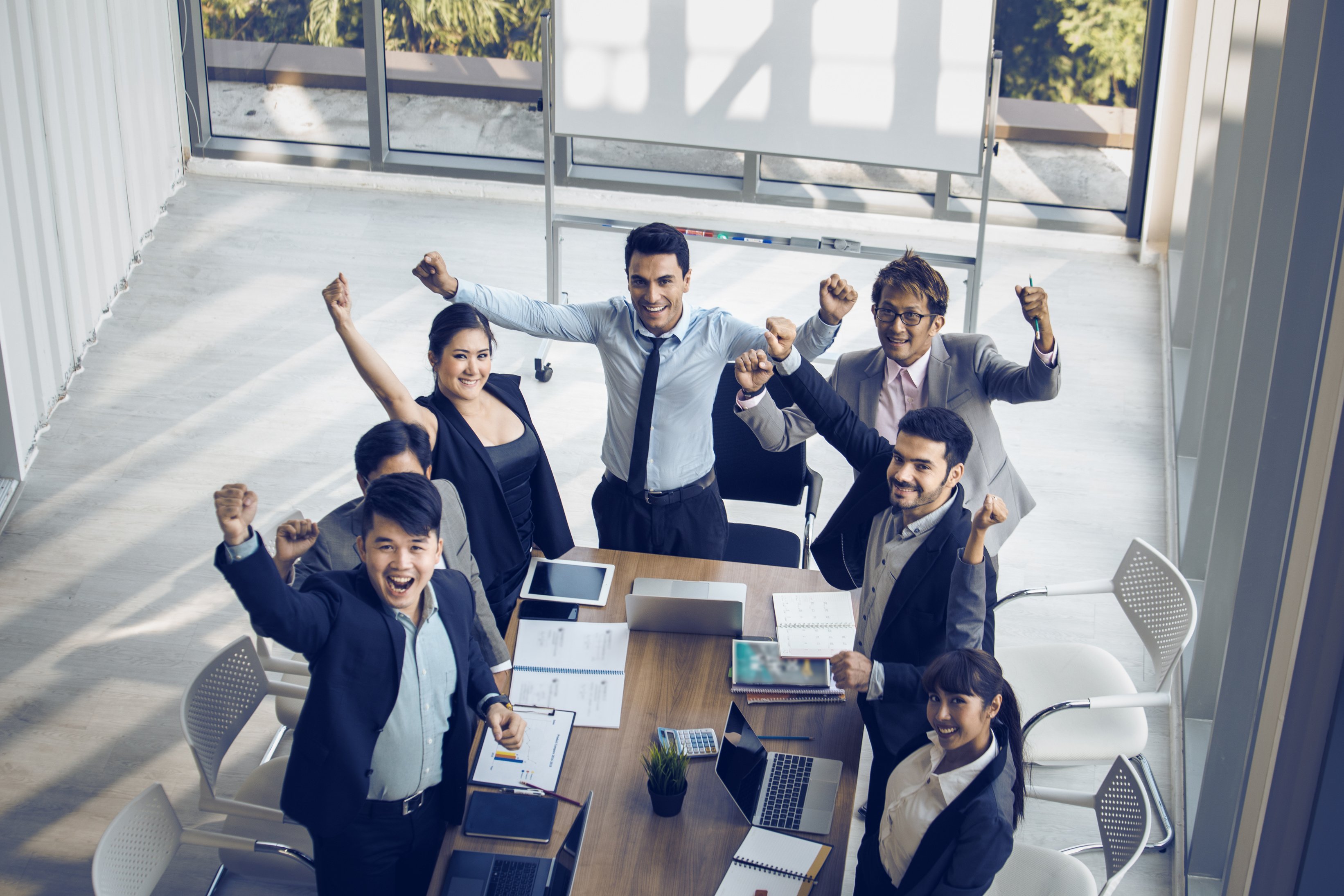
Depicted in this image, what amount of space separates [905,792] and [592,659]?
101 centimetres

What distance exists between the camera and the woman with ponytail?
266 cm

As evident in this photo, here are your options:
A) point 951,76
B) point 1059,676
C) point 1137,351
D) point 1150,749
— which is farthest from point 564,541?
point 1137,351

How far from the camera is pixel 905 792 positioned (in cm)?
284

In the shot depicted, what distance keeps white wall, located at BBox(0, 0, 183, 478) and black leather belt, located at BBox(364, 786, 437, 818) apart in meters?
3.53

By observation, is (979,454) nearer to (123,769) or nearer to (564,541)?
(564,541)

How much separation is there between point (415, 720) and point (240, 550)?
621mm

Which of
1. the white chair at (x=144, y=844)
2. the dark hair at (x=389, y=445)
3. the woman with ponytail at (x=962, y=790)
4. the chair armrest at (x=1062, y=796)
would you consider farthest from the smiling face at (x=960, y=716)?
the white chair at (x=144, y=844)

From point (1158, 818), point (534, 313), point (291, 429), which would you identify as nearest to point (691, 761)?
point (534, 313)

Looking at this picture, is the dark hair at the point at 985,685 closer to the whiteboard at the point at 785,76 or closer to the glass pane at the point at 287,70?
the whiteboard at the point at 785,76

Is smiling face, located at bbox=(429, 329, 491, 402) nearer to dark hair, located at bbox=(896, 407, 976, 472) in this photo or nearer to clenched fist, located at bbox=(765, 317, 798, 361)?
clenched fist, located at bbox=(765, 317, 798, 361)

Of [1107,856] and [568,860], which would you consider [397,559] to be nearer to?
[568,860]

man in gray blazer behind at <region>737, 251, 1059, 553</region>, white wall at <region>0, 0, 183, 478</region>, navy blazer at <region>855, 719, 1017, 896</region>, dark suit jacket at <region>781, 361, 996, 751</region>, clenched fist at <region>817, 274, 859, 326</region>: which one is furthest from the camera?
white wall at <region>0, 0, 183, 478</region>

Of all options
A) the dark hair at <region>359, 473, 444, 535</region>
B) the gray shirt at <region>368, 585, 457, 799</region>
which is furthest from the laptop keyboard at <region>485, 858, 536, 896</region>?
the dark hair at <region>359, 473, 444, 535</region>

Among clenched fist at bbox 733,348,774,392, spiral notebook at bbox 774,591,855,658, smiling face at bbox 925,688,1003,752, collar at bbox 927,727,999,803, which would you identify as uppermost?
clenched fist at bbox 733,348,774,392
